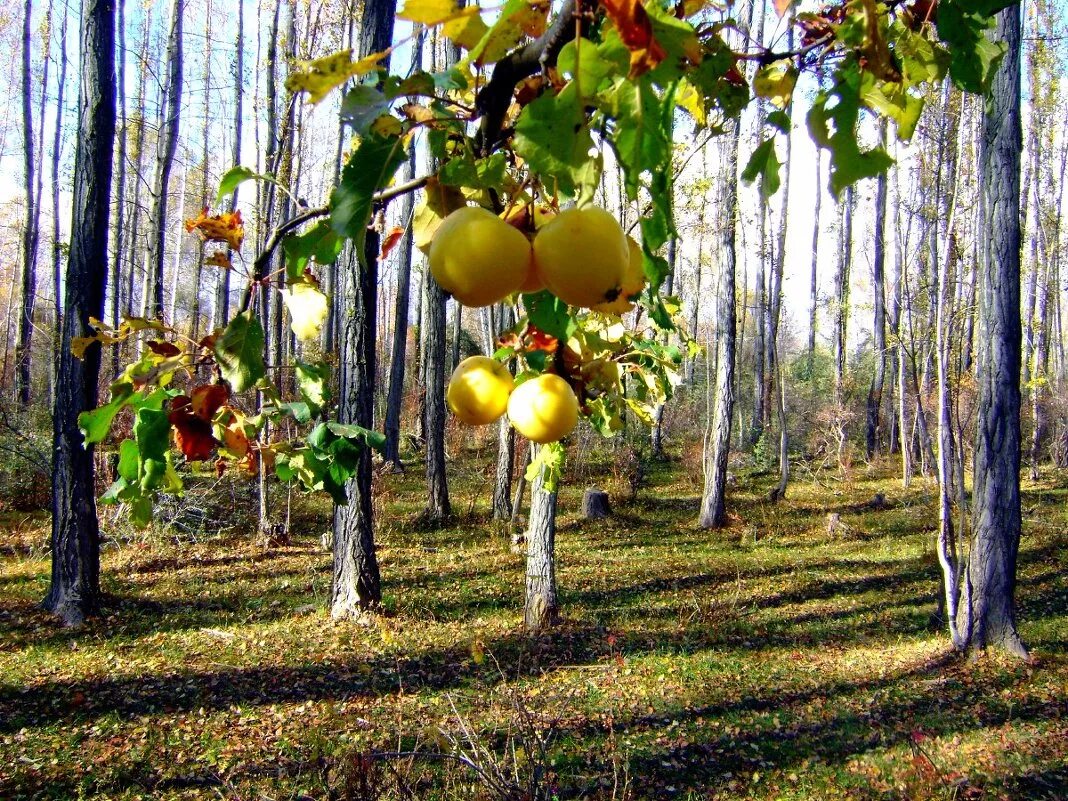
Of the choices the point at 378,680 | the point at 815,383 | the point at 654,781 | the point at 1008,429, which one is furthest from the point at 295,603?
the point at 815,383

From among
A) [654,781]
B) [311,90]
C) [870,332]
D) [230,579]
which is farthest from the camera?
[870,332]

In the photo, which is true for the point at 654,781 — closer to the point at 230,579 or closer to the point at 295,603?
the point at 295,603

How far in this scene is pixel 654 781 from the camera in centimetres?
405

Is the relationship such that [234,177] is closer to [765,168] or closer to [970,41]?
[765,168]

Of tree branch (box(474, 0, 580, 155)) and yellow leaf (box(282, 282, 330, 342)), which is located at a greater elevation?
tree branch (box(474, 0, 580, 155))

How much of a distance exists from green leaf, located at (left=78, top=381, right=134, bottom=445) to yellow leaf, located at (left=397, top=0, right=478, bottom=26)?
30.9 inches

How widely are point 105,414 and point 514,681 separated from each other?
460 centimetres

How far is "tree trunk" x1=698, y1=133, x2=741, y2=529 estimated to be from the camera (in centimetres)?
1108

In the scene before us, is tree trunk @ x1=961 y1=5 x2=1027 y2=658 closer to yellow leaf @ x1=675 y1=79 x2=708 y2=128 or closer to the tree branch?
yellow leaf @ x1=675 y1=79 x2=708 y2=128

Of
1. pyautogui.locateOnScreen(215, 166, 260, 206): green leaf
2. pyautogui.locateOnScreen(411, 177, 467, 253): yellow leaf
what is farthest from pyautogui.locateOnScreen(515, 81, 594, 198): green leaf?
pyautogui.locateOnScreen(215, 166, 260, 206): green leaf

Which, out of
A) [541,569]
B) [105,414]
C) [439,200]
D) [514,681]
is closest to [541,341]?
[439,200]

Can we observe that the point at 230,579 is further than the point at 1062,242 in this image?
No

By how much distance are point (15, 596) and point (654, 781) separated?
20.1 feet

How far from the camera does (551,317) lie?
87 cm
